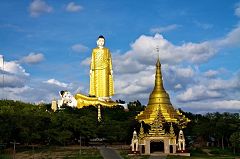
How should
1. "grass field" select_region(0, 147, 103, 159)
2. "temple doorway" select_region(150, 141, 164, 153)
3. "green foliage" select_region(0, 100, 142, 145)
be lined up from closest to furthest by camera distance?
1. "grass field" select_region(0, 147, 103, 159)
2. "green foliage" select_region(0, 100, 142, 145)
3. "temple doorway" select_region(150, 141, 164, 153)

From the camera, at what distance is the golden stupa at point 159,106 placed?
216ft

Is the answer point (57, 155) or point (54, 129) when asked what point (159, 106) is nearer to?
point (54, 129)

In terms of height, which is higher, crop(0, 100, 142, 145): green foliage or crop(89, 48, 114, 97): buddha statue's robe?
crop(89, 48, 114, 97): buddha statue's robe

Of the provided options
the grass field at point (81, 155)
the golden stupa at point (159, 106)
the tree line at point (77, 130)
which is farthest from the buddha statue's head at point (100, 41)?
the grass field at point (81, 155)

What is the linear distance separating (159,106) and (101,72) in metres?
22.4

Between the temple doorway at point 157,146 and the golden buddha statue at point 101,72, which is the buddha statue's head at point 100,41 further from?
the temple doorway at point 157,146

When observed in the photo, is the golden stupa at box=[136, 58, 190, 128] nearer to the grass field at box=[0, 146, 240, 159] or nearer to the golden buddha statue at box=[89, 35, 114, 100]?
the grass field at box=[0, 146, 240, 159]

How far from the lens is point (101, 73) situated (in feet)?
283

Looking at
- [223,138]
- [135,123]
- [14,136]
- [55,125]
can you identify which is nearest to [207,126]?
[223,138]

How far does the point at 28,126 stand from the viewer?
51.6 m

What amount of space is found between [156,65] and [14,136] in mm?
27013

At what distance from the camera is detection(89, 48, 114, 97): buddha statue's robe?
85.7m

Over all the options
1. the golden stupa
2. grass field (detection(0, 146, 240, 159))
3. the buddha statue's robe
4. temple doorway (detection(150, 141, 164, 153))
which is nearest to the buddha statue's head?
the buddha statue's robe

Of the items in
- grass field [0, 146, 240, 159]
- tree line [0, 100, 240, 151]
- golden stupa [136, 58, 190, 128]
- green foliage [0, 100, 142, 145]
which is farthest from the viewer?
golden stupa [136, 58, 190, 128]
